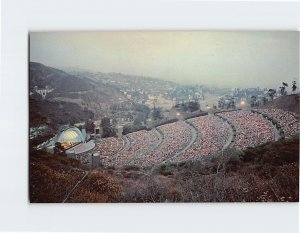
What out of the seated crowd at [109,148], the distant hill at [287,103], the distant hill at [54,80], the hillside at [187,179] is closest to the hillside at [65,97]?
the distant hill at [54,80]

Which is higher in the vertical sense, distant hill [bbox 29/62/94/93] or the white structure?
distant hill [bbox 29/62/94/93]

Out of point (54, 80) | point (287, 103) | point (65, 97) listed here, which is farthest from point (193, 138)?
point (54, 80)

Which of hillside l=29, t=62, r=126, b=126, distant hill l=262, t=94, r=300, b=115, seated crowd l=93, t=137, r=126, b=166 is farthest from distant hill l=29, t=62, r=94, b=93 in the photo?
distant hill l=262, t=94, r=300, b=115

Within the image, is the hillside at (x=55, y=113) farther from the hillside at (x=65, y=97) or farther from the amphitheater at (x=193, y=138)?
the amphitheater at (x=193, y=138)

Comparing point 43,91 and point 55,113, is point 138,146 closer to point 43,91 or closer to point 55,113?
point 55,113

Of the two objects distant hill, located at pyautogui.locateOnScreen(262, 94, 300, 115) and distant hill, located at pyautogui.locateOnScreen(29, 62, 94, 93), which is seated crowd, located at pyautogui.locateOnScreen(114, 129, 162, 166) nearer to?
distant hill, located at pyautogui.locateOnScreen(29, 62, 94, 93)

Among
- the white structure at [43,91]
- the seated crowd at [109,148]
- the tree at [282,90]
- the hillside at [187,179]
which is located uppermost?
the tree at [282,90]
